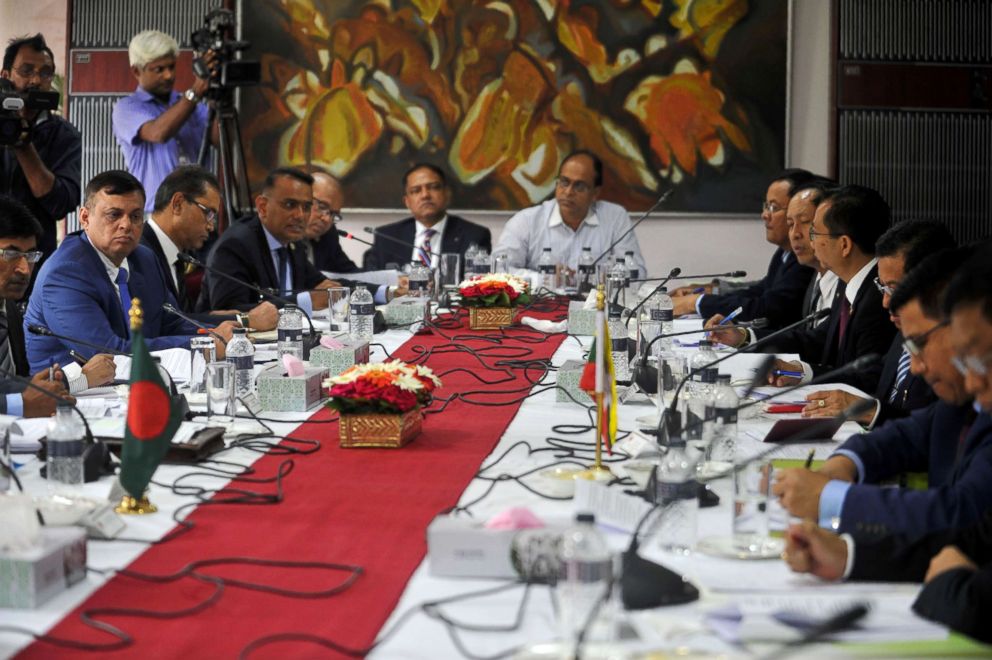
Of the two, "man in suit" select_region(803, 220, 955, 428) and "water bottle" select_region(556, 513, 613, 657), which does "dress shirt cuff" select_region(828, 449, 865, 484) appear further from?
"water bottle" select_region(556, 513, 613, 657)

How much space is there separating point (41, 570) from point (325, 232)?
4442 mm

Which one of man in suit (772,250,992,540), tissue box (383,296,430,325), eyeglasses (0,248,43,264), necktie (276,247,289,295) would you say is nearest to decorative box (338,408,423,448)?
man in suit (772,250,992,540)

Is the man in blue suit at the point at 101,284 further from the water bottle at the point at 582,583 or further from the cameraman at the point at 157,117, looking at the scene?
the water bottle at the point at 582,583

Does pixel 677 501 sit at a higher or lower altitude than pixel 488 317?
lower

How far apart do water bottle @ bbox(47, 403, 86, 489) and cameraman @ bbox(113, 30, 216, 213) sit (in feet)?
11.9

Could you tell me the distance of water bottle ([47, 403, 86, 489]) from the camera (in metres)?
2.12

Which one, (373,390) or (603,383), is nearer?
(603,383)

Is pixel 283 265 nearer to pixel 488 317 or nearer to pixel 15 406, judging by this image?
pixel 488 317

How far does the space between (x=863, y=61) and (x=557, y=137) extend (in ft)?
5.43

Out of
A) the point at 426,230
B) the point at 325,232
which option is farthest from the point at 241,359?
the point at 426,230

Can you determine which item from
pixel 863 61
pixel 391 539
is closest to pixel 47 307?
pixel 391 539

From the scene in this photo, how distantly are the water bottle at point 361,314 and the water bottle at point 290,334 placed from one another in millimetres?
571

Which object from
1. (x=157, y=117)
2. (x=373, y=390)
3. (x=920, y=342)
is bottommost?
(x=373, y=390)

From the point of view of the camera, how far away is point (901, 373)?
2.93m
